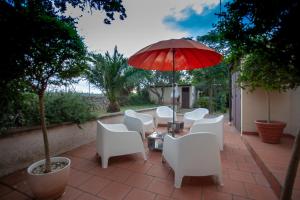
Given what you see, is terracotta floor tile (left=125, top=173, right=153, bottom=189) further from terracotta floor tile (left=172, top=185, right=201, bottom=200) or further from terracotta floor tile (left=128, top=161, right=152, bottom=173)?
terracotta floor tile (left=172, top=185, right=201, bottom=200)

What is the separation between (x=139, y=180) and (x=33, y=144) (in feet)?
6.76

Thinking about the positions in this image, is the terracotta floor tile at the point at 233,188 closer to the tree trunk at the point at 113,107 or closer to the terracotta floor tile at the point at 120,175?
the terracotta floor tile at the point at 120,175

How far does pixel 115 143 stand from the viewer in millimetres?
2787

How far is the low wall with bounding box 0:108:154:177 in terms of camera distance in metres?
2.49

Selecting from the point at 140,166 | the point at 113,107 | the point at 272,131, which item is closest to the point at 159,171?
the point at 140,166

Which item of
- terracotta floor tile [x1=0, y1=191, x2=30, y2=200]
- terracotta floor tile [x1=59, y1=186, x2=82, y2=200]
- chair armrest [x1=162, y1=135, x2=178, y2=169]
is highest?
chair armrest [x1=162, y1=135, x2=178, y2=169]

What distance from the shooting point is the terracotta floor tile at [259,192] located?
1.92 meters

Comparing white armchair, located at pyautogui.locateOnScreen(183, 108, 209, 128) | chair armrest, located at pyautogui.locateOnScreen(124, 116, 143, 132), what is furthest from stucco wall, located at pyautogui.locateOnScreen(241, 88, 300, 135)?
chair armrest, located at pyautogui.locateOnScreen(124, 116, 143, 132)

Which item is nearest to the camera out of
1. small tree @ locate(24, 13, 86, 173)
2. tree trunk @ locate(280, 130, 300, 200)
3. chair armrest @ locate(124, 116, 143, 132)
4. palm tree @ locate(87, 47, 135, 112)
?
tree trunk @ locate(280, 130, 300, 200)

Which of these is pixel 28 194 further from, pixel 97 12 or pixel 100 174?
pixel 97 12

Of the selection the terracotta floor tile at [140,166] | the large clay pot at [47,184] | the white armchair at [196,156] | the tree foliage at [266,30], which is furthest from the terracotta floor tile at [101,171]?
the tree foliage at [266,30]

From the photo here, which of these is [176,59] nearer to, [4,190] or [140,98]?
[4,190]

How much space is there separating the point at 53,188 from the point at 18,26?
1.77 m

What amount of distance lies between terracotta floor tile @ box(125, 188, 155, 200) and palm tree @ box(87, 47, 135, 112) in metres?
4.63
